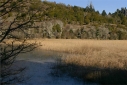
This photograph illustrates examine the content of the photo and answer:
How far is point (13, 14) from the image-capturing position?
4344 millimetres

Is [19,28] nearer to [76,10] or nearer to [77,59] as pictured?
[77,59]

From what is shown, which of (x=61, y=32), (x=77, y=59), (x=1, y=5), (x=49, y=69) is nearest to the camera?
(x=1, y=5)

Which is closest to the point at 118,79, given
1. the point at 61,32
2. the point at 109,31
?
the point at 61,32

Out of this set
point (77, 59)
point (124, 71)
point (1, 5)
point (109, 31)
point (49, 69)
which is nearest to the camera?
point (1, 5)

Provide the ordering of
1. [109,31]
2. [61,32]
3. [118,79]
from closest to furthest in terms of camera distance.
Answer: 1. [118,79]
2. [61,32]
3. [109,31]

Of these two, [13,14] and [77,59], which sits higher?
[13,14]

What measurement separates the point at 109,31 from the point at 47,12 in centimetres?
4104

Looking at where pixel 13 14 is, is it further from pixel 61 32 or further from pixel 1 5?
pixel 61 32

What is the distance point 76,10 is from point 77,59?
31.6m

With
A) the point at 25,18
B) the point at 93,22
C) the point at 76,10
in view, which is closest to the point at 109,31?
Answer: the point at 93,22

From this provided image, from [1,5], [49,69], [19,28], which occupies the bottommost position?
[49,69]

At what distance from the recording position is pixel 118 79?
1089 cm

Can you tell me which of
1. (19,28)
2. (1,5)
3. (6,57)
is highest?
(1,5)

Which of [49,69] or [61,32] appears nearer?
[49,69]
